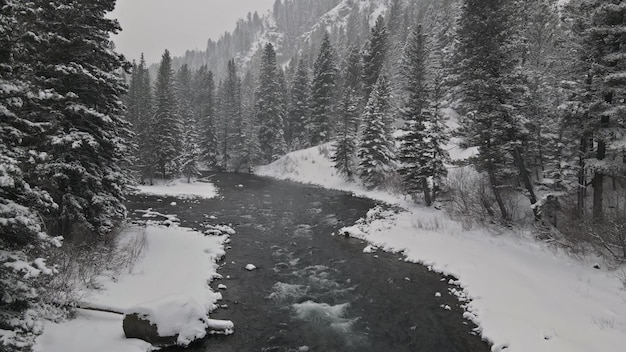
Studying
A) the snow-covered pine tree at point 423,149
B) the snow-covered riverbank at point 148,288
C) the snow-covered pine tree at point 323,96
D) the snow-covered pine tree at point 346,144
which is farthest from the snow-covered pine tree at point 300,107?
the snow-covered riverbank at point 148,288

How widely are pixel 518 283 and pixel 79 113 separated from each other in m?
16.4

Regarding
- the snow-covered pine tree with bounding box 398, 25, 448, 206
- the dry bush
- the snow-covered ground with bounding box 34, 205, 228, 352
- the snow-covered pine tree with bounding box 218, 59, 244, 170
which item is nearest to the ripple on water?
the snow-covered ground with bounding box 34, 205, 228, 352

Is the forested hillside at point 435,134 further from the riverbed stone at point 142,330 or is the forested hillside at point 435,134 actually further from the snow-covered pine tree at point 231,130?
the snow-covered pine tree at point 231,130

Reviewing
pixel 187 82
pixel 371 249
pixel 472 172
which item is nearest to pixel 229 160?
pixel 187 82

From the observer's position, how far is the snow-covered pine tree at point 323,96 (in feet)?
174

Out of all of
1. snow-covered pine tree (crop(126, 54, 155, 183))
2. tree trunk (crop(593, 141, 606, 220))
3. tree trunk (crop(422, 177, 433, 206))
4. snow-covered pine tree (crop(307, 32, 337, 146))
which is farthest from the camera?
snow-covered pine tree (crop(307, 32, 337, 146))

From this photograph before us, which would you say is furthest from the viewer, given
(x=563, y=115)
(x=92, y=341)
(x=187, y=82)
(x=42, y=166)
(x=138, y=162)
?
(x=187, y=82)

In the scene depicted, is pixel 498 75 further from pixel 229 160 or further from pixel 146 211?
pixel 229 160

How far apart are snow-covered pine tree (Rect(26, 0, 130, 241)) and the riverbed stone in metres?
5.70

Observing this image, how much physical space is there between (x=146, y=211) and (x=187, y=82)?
209 ft

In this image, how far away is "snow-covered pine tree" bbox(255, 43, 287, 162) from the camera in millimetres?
58812

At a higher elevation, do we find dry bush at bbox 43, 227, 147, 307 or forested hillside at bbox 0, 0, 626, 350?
forested hillside at bbox 0, 0, 626, 350

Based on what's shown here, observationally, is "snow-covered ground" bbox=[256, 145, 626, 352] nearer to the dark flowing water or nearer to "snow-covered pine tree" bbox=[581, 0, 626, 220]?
the dark flowing water

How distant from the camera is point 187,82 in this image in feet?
266
